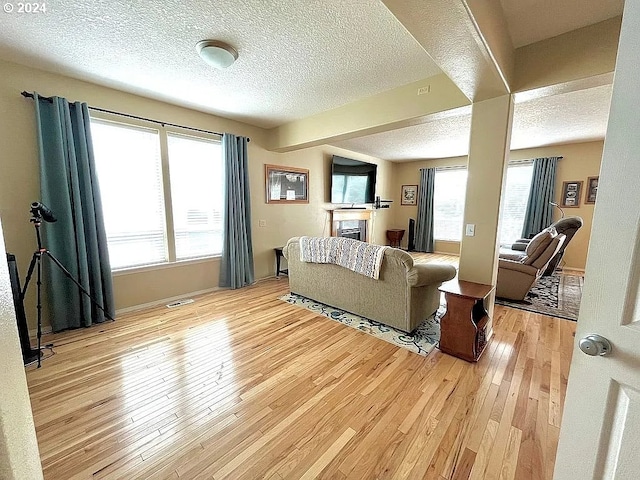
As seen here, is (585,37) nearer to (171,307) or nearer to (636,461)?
(636,461)

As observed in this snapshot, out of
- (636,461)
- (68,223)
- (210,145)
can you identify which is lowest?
(636,461)

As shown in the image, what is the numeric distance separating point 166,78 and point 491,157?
313 cm

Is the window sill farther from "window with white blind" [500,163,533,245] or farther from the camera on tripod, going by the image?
"window with white blind" [500,163,533,245]

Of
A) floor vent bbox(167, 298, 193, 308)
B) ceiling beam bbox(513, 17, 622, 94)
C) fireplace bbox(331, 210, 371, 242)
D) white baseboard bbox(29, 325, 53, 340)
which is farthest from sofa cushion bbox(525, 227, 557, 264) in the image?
white baseboard bbox(29, 325, 53, 340)

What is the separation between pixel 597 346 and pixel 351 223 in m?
5.57

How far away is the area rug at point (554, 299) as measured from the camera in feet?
10.3

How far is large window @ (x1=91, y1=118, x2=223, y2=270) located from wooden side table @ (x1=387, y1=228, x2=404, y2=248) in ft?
16.1

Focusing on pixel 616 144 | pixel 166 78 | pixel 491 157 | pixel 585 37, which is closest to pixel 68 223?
pixel 166 78

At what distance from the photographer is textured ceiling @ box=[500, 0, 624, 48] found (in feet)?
5.24

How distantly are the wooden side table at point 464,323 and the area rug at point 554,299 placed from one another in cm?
137

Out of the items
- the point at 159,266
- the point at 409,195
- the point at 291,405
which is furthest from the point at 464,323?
the point at 409,195

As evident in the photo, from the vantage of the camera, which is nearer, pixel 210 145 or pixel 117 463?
pixel 117 463

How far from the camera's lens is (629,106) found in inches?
25.1

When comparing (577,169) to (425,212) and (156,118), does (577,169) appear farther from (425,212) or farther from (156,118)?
(156,118)
